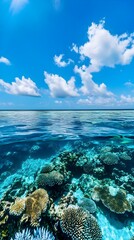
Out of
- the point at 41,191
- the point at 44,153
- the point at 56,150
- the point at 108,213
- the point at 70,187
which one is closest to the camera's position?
the point at 41,191

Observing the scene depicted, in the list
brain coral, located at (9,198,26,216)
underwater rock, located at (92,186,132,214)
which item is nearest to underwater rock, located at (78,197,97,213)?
underwater rock, located at (92,186,132,214)

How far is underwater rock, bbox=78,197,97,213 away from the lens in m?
6.44

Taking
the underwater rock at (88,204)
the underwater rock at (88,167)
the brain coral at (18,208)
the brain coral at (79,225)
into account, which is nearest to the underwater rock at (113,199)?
the underwater rock at (88,204)

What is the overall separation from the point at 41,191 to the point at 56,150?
9.98m

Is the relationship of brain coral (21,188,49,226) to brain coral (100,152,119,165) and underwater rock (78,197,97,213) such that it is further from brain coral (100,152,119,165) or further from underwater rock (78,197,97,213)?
brain coral (100,152,119,165)

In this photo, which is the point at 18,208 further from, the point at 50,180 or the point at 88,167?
the point at 88,167

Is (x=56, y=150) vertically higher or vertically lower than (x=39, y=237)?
lower

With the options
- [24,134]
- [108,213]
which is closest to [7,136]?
[24,134]

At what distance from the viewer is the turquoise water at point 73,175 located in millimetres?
5750

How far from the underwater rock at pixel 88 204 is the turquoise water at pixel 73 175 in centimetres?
10

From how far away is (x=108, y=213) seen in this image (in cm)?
661

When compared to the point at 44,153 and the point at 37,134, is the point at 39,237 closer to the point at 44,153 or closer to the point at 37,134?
the point at 44,153

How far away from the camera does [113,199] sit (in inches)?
267

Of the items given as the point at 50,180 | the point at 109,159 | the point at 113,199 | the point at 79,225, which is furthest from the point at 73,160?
the point at 79,225
